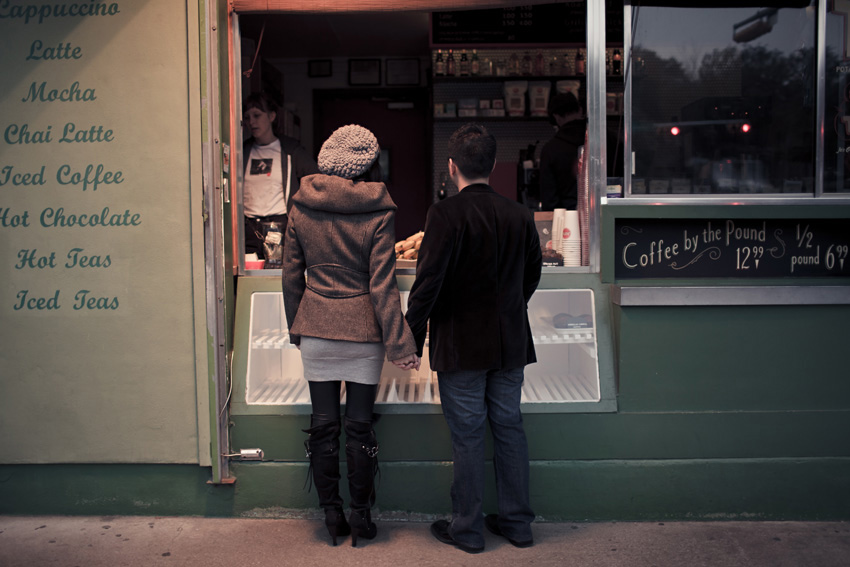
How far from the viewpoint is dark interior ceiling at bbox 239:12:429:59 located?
249 inches

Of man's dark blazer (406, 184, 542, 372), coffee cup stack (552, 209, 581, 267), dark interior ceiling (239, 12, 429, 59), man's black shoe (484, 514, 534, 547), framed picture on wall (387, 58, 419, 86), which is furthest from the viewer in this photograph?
framed picture on wall (387, 58, 419, 86)

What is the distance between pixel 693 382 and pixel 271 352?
2.18 m

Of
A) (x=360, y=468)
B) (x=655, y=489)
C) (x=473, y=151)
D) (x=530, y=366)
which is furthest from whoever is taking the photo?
(x=530, y=366)

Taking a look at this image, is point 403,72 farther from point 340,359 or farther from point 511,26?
point 340,359

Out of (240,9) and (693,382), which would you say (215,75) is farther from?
(693,382)

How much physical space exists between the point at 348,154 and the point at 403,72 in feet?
16.1

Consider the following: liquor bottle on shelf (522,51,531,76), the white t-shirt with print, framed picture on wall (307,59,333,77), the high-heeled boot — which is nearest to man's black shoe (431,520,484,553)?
the high-heeled boot

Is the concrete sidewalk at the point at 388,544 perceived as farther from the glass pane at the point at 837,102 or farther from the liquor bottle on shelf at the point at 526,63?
the liquor bottle on shelf at the point at 526,63

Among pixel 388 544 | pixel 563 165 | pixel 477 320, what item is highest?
pixel 563 165

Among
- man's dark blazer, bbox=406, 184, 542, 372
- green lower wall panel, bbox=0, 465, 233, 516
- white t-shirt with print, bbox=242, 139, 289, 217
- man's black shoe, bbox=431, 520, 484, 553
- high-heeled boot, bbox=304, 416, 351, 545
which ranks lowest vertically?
man's black shoe, bbox=431, 520, 484, 553

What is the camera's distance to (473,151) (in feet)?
9.76

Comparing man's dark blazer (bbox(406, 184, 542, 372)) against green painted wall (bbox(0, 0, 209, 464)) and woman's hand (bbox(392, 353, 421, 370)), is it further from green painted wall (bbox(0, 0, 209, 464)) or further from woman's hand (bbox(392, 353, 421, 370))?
green painted wall (bbox(0, 0, 209, 464))

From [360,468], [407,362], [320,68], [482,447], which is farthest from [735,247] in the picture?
[320,68]

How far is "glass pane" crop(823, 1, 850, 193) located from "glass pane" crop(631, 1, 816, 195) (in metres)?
0.07
